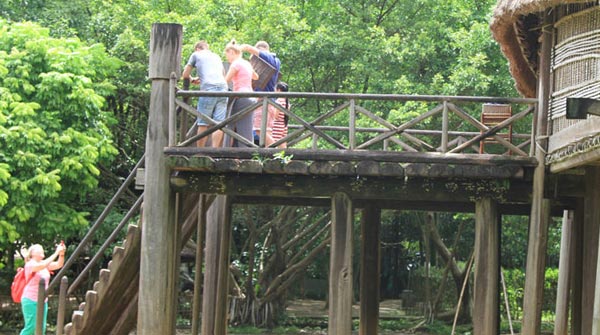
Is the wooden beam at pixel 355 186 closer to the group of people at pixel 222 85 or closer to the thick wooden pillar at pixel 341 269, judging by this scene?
the thick wooden pillar at pixel 341 269

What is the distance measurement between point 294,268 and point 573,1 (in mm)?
17521

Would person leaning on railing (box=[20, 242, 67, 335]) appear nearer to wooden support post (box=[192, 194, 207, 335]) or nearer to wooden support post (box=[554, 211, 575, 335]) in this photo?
wooden support post (box=[192, 194, 207, 335])

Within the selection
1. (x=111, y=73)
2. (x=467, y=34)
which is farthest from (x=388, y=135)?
(x=111, y=73)

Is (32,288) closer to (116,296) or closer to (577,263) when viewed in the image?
(116,296)

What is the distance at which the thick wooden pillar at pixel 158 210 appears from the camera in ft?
40.6

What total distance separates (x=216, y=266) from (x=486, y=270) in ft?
15.4

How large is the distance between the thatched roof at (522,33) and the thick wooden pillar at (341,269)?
2972 mm

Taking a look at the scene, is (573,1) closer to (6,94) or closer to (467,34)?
(467,34)

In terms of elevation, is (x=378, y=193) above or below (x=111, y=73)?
below

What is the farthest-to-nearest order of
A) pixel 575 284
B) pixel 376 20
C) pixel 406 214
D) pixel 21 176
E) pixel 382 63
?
pixel 406 214, pixel 376 20, pixel 382 63, pixel 21 176, pixel 575 284

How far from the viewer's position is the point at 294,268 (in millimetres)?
27984

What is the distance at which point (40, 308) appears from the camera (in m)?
13.4

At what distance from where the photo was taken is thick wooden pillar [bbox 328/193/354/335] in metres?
12.5

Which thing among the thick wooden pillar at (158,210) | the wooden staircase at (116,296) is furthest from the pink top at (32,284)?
the thick wooden pillar at (158,210)
